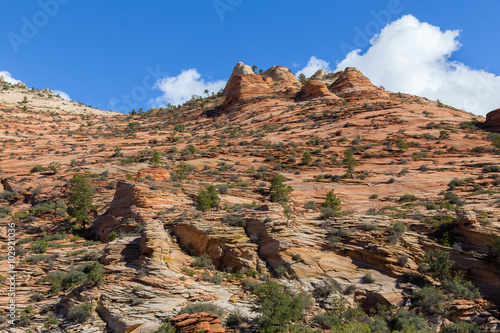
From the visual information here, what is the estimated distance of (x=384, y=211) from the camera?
21812mm

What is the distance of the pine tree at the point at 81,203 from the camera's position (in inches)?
1067

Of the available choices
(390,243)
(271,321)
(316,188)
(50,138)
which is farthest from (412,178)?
(50,138)

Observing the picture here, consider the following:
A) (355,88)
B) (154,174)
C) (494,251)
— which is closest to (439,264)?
(494,251)

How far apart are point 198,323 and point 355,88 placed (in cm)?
6730

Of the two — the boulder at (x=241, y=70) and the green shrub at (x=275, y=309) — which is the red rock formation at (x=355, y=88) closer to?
the boulder at (x=241, y=70)

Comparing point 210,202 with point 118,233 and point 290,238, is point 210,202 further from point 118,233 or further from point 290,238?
point 290,238

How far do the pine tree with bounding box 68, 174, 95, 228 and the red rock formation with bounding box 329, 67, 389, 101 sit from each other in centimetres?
5329

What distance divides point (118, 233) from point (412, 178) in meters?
26.1

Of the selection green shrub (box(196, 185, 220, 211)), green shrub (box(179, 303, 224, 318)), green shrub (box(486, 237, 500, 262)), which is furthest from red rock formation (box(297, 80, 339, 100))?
green shrub (box(179, 303, 224, 318))

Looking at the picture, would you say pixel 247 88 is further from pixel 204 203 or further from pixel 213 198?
pixel 204 203

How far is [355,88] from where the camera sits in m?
69.8

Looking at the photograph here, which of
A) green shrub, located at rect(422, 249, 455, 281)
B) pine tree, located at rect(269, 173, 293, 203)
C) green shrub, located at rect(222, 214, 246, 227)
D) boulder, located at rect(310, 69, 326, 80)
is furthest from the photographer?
boulder, located at rect(310, 69, 326, 80)

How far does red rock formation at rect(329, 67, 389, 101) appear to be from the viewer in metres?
65.1

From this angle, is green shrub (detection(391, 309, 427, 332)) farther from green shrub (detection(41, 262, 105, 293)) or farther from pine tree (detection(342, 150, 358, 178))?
pine tree (detection(342, 150, 358, 178))
